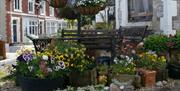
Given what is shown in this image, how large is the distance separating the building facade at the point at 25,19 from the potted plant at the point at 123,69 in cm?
2190

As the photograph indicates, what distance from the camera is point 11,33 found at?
33781 millimetres

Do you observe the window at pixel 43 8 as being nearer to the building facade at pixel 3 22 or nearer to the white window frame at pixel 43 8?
the white window frame at pixel 43 8

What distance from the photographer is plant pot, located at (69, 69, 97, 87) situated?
7266 millimetres

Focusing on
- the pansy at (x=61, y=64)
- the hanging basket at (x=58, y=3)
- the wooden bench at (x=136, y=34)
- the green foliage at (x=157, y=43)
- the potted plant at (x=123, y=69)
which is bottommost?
the potted plant at (x=123, y=69)

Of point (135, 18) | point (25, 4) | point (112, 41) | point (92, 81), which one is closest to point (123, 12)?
point (135, 18)

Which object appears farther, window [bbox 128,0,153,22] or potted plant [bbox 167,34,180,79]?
window [bbox 128,0,153,22]

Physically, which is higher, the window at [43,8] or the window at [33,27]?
the window at [43,8]

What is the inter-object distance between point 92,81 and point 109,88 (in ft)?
1.58

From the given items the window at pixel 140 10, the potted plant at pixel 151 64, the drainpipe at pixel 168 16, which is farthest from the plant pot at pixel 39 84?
the window at pixel 140 10

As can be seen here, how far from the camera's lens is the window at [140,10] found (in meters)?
12.5

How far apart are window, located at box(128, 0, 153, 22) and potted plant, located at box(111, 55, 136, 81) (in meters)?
4.98

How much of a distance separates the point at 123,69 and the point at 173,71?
1606 mm

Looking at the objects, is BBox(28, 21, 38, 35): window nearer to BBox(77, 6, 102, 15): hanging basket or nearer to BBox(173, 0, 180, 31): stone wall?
BBox(173, 0, 180, 31): stone wall

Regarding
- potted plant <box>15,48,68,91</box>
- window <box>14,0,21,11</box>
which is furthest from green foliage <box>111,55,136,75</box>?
window <box>14,0,21,11</box>
